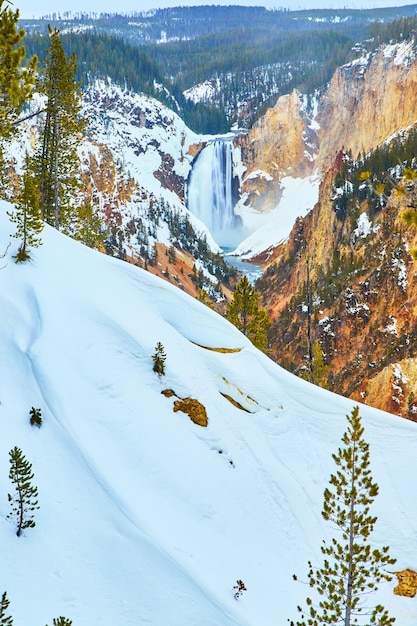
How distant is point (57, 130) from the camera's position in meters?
27.6

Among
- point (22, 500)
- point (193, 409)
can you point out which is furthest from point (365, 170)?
point (22, 500)

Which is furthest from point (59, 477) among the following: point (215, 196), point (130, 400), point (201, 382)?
point (215, 196)

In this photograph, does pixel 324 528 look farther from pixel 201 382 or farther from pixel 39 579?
pixel 39 579

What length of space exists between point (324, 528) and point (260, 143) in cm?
14507

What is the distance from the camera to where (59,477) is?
1067 cm

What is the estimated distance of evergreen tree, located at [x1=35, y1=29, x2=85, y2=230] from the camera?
85.1ft

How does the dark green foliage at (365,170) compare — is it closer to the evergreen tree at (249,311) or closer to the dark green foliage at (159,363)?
the evergreen tree at (249,311)

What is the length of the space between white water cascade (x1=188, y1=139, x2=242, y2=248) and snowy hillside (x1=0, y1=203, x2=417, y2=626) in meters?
116

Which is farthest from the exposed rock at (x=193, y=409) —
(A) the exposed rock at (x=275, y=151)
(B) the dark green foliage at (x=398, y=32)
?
(A) the exposed rock at (x=275, y=151)

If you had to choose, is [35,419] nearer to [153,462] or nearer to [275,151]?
[153,462]

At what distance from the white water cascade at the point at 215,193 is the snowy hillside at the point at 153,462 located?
115740 millimetres

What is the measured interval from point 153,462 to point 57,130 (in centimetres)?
2170

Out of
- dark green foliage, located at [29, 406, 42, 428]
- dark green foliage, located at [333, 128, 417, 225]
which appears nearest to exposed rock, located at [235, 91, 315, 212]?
dark green foliage, located at [333, 128, 417, 225]

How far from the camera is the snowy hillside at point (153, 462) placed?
9312mm
